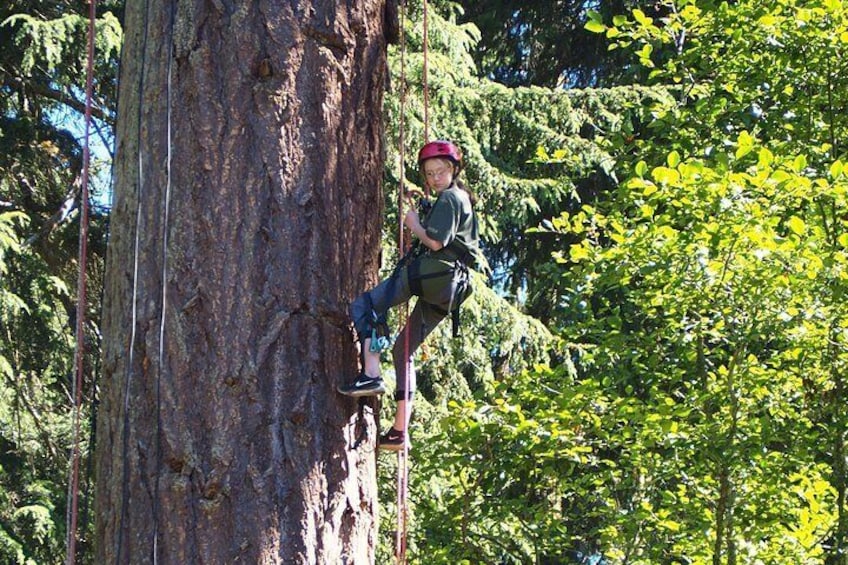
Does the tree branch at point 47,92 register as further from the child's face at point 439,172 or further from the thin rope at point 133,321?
the thin rope at point 133,321

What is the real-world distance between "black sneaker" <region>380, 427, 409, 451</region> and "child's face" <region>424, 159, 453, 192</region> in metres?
0.84

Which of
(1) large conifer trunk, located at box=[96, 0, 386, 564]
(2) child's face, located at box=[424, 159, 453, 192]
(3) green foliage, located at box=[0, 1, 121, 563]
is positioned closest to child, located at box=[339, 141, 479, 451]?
(2) child's face, located at box=[424, 159, 453, 192]

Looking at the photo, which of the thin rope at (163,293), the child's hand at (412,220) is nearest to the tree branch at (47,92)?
the child's hand at (412,220)

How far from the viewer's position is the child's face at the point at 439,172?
13.0 ft

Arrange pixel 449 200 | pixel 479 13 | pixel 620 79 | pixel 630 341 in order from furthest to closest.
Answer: pixel 479 13
pixel 620 79
pixel 630 341
pixel 449 200

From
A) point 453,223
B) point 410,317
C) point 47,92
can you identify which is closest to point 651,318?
Result: point 410,317

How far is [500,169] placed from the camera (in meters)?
11.4

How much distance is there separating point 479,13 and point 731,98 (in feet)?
25.5

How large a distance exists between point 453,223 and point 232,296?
3.43ft

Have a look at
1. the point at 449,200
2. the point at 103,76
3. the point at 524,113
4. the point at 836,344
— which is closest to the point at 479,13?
the point at 524,113

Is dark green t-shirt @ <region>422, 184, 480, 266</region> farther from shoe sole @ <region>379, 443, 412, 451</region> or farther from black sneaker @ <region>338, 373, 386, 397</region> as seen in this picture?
black sneaker @ <region>338, 373, 386, 397</region>

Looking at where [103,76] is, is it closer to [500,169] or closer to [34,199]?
[34,199]

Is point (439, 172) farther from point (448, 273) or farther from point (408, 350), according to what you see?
point (408, 350)

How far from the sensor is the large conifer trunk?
2930 millimetres
